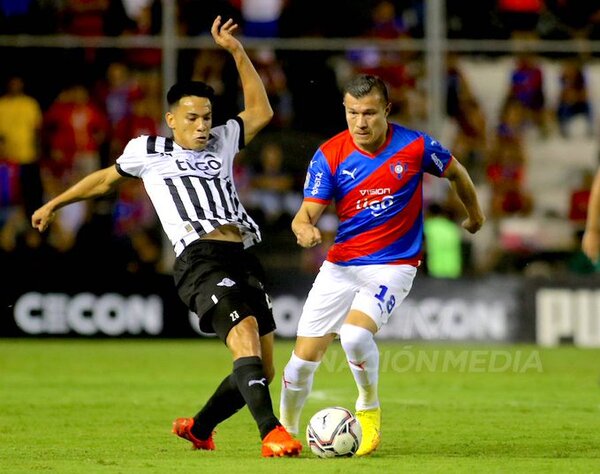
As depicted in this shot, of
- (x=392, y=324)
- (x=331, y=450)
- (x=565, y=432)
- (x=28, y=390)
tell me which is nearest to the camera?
(x=331, y=450)

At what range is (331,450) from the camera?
313 inches

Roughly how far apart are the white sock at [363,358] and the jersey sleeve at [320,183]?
82 centimetres

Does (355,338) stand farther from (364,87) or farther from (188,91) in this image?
(188,91)

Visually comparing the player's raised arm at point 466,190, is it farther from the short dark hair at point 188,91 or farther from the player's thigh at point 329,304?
the short dark hair at point 188,91

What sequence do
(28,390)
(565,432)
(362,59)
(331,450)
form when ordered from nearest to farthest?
(331,450) → (565,432) → (28,390) → (362,59)

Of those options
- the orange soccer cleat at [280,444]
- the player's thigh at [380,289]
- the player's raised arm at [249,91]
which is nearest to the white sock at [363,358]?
the player's thigh at [380,289]

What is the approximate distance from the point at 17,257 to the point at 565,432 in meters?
9.88

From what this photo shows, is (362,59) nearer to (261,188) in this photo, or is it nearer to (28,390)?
(261,188)

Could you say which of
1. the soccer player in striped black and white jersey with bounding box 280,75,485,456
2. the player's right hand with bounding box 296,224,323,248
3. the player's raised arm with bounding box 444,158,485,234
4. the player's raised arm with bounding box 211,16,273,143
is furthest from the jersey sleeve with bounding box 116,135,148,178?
the player's raised arm with bounding box 444,158,485,234

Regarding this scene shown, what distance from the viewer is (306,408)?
11180 millimetres

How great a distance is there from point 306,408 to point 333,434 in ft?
10.8

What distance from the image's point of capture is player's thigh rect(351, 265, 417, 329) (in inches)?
325

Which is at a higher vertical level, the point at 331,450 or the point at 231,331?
the point at 231,331

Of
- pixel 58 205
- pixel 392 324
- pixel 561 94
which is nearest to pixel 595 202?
pixel 58 205
